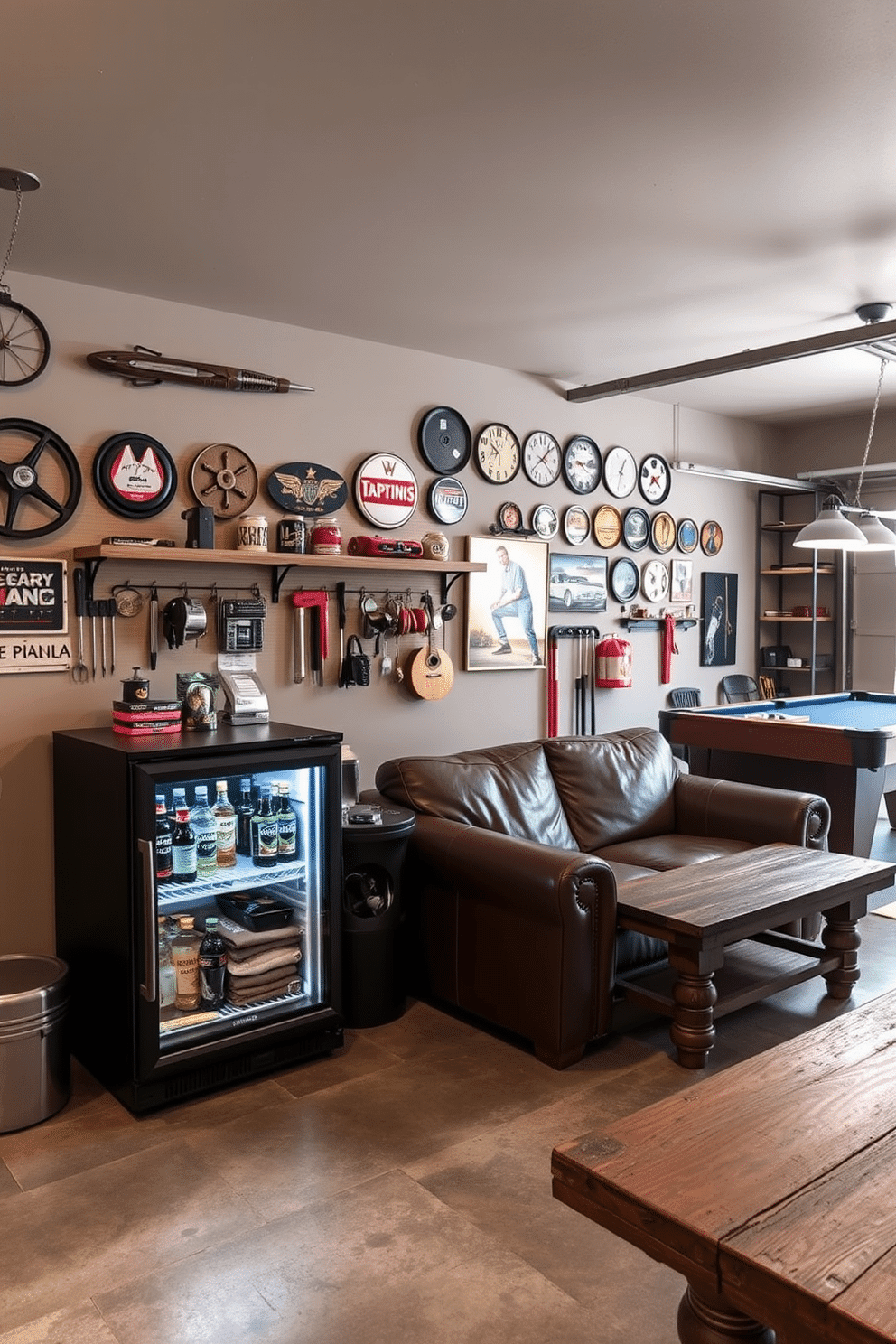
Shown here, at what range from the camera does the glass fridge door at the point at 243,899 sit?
316cm

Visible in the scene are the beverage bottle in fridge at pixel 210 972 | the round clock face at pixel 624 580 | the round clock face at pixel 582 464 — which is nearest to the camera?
the beverage bottle in fridge at pixel 210 972

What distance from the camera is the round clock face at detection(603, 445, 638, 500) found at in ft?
18.9

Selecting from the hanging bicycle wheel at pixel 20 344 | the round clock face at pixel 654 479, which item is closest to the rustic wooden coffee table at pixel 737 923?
the round clock face at pixel 654 479

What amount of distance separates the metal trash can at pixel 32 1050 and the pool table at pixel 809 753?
3.27 meters

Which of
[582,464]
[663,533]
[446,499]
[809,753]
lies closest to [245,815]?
[446,499]

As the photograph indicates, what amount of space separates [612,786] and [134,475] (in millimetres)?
2388

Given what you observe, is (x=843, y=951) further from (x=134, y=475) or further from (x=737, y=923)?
(x=134, y=475)

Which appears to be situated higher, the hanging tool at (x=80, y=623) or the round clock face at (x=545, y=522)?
the round clock face at (x=545, y=522)

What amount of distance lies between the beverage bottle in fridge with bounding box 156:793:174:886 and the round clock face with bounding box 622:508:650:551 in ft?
11.6

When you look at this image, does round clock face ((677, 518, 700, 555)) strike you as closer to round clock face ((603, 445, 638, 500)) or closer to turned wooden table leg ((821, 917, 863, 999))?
round clock face ((603, 445, 638, 500))

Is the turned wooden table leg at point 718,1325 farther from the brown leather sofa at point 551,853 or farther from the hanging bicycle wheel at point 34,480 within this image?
the hanging bicycle wheel at point 34,480

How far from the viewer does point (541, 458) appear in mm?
5371

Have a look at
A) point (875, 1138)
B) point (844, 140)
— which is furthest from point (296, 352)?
point (875, 1138)

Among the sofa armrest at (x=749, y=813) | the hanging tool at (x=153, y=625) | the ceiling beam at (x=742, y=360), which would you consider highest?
the ceiling beam at (x=742, y=360)
